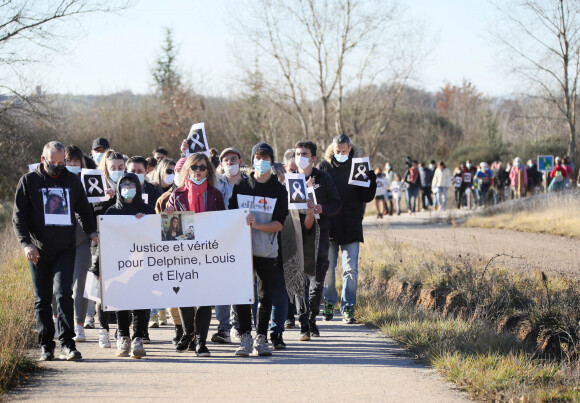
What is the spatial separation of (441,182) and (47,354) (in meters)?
26.4

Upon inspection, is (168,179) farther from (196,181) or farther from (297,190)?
(196,181)

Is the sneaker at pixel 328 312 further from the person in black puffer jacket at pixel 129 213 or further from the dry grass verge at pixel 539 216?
the dry grass verge at pixel 539 216

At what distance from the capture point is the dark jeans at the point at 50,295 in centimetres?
859

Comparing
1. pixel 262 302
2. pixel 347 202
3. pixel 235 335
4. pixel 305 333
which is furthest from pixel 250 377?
pixel 347 202

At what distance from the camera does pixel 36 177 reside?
8.72 metres

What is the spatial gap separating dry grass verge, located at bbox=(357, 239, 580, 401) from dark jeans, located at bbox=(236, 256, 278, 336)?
5.28 ft

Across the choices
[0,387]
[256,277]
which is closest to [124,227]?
[256,277]

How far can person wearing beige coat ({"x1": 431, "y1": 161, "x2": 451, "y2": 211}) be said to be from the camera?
3300cm

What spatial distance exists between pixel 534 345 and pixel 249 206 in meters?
3.60

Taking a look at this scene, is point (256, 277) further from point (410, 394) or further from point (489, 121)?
point (489, 121)

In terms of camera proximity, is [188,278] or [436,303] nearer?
[188,278]

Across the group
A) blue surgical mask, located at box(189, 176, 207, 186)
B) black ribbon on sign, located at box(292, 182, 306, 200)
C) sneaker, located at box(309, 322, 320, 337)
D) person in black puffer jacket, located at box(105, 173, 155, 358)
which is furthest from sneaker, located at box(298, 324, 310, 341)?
blue surgical mask, located at box(189, 176, 207, 186)

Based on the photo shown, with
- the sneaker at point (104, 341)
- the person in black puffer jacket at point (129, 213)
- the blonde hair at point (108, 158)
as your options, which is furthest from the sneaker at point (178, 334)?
the blonde hair at point (108, 158)

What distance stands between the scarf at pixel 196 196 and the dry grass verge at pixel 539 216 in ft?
46.1
